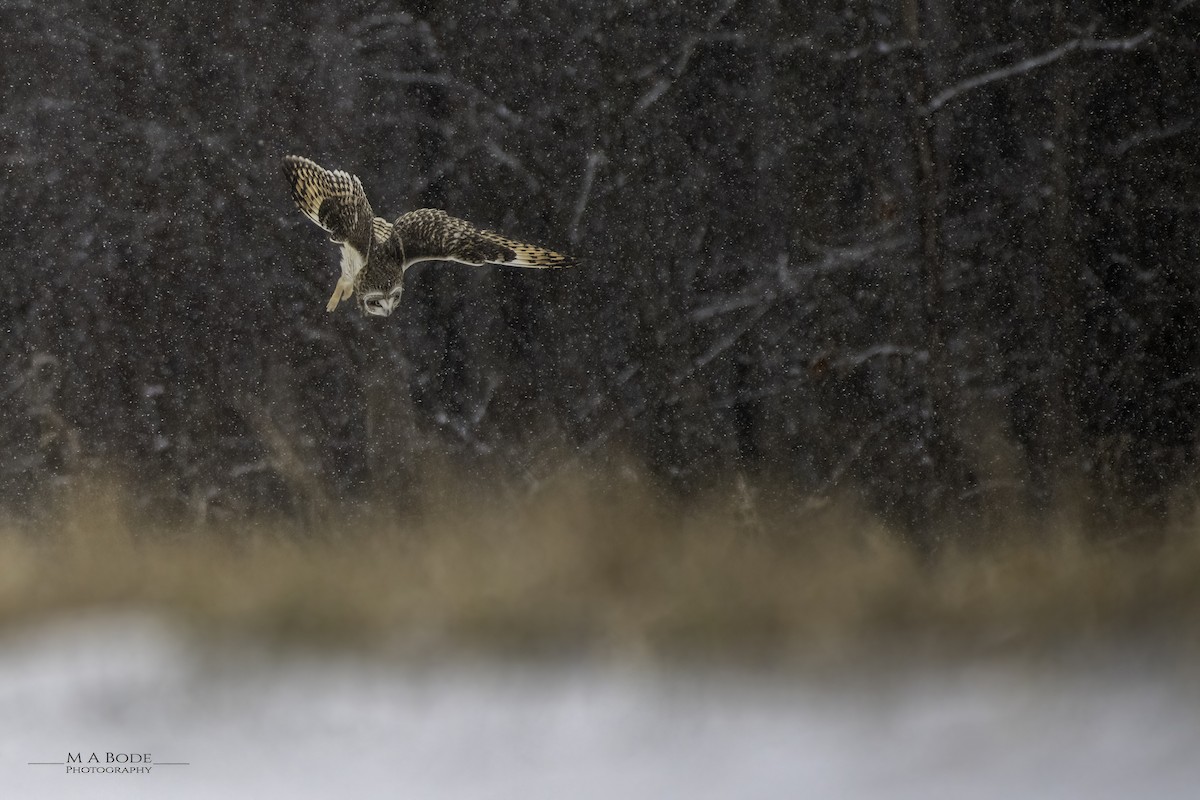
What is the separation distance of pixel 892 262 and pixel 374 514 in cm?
48

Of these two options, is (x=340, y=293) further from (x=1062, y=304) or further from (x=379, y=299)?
(x=1062, y=304)

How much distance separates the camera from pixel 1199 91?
30.5 inches

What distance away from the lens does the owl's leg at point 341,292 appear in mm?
792

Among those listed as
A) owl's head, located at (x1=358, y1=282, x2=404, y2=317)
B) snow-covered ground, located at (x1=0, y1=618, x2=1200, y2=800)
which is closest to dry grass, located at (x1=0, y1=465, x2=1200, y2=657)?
snow-covered ground, located at (x1=0, y1=618, x2=1200, y2=800)

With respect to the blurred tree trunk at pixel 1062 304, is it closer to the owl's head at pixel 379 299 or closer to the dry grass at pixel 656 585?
the dry grass at pixel 656 585

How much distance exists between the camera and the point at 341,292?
0.79m

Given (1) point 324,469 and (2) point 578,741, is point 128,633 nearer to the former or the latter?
(1) point 324,469

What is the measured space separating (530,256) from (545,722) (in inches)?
15.4

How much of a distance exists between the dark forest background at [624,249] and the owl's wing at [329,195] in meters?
0.01

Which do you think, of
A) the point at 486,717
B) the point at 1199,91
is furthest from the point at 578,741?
the point at 1199,91

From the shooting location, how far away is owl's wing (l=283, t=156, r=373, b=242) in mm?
782
